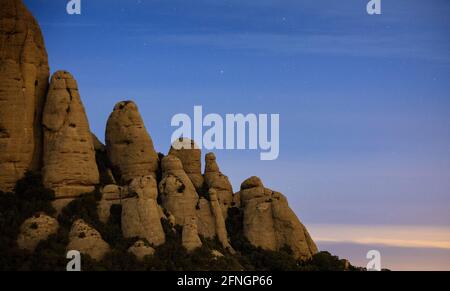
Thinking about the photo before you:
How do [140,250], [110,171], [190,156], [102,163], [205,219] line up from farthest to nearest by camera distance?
[190,156] → [102,163] → [110,171] → [205,219] → [140,250]

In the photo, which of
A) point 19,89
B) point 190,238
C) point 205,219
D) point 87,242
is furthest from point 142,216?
point 19,89

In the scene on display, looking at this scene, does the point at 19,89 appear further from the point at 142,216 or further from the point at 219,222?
the point at 219,222

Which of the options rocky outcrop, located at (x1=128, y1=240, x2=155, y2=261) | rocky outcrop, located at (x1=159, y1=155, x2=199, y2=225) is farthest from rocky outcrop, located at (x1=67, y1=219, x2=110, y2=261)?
rocky outcrop, located at (x1=159, y1=155, x2=199, y2=225)

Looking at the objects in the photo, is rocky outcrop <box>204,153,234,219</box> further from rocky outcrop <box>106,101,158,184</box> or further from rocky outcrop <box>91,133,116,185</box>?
rocky outcrop <box>91,133,116,185</box>

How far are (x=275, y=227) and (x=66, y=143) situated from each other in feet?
73.9

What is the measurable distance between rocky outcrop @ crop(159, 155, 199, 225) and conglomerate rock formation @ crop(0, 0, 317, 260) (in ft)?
0.31

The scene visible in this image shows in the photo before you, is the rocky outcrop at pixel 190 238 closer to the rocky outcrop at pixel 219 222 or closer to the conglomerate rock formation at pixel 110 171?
the conglomerate rock formation at pixel 110 171

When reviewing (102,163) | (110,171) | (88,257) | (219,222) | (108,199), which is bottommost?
(88,257)

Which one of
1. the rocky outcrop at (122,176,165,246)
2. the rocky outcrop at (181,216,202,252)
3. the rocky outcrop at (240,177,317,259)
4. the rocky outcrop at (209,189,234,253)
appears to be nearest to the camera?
the rocky outcrop at (122,176,165,246)

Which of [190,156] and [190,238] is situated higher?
[190,156]

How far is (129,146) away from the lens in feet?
397

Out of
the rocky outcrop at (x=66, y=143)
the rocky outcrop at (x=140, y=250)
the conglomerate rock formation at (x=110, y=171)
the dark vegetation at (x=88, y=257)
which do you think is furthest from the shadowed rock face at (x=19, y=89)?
the rocky outcrop at (x=140, y=250)

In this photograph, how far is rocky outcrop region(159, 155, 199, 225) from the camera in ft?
385

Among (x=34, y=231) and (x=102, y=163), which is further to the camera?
(x=102, y=163)
